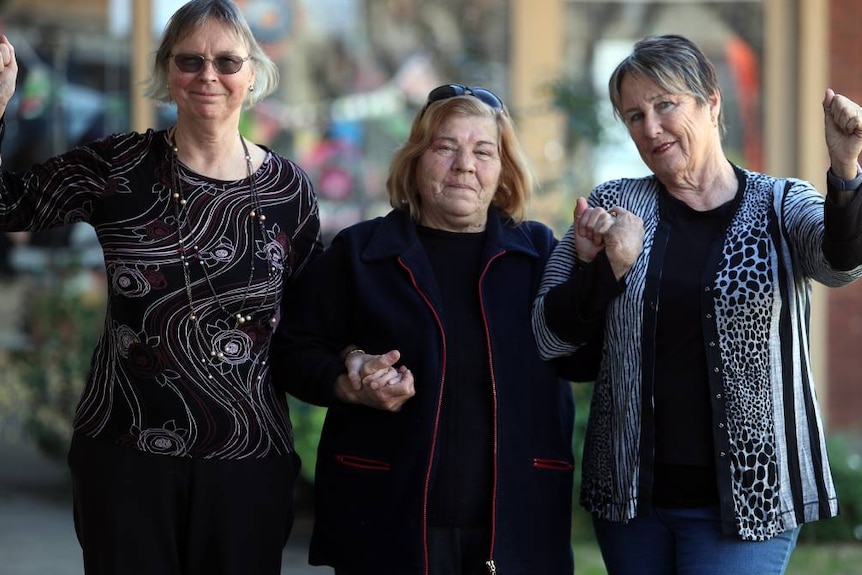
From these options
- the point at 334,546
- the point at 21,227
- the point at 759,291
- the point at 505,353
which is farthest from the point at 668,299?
the point at 21,227

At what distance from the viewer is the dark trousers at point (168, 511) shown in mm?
3119

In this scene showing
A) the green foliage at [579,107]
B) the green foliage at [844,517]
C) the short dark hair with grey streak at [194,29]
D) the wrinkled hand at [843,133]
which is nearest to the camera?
the wrinkled hand at [843,133]

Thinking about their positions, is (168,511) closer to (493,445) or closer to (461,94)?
(493,445)

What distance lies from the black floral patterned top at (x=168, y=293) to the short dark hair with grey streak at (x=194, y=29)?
0.60 ft

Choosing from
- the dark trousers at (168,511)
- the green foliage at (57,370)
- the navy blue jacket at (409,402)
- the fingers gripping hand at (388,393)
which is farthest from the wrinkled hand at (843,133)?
the green foliage at (57,370)

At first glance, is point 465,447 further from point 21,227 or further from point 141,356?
point 21,227

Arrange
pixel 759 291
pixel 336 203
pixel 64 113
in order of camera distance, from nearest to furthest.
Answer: pixel 759 291 < pixel 336 203 < pixel 64 113

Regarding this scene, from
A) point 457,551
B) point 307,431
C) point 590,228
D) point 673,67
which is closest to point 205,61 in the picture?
point 590,228

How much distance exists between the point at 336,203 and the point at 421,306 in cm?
509

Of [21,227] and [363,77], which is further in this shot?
[363,77]

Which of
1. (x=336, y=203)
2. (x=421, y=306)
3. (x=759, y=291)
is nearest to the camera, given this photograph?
(x=759, y=291)

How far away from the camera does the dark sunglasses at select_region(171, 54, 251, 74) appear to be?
322 centimetres

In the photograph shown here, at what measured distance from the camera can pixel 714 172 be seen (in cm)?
326

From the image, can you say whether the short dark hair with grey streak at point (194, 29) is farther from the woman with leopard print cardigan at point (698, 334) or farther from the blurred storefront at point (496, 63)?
the blurred storefront at point (496, 63)
